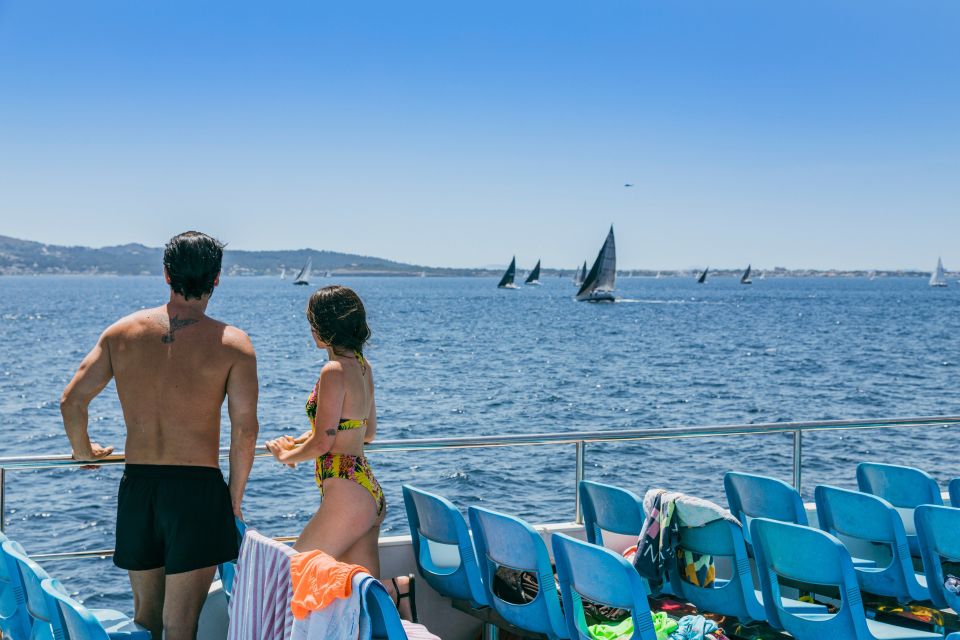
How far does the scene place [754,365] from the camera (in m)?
36.6

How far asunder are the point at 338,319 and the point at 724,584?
67.3 inches


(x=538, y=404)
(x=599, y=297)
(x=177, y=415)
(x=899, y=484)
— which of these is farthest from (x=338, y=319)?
(x=599, y=297)

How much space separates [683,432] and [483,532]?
5.24ft

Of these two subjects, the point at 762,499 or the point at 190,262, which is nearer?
the point at 190,262

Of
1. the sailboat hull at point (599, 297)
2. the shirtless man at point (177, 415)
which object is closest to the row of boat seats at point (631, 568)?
the shirtless man at point (177, 415)

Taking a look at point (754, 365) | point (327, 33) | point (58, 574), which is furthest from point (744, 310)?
point (58, 574)

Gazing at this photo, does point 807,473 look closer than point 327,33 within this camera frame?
Yes

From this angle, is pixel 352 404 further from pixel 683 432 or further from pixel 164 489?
pixel 683 432

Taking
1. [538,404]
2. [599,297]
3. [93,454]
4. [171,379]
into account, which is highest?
[171,379]

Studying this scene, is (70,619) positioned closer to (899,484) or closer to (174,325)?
(174,325)

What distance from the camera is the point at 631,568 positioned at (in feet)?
9.86

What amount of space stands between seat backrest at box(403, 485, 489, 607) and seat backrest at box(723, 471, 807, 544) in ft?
3.51

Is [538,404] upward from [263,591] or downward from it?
downward

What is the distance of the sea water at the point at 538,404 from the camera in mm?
13414
